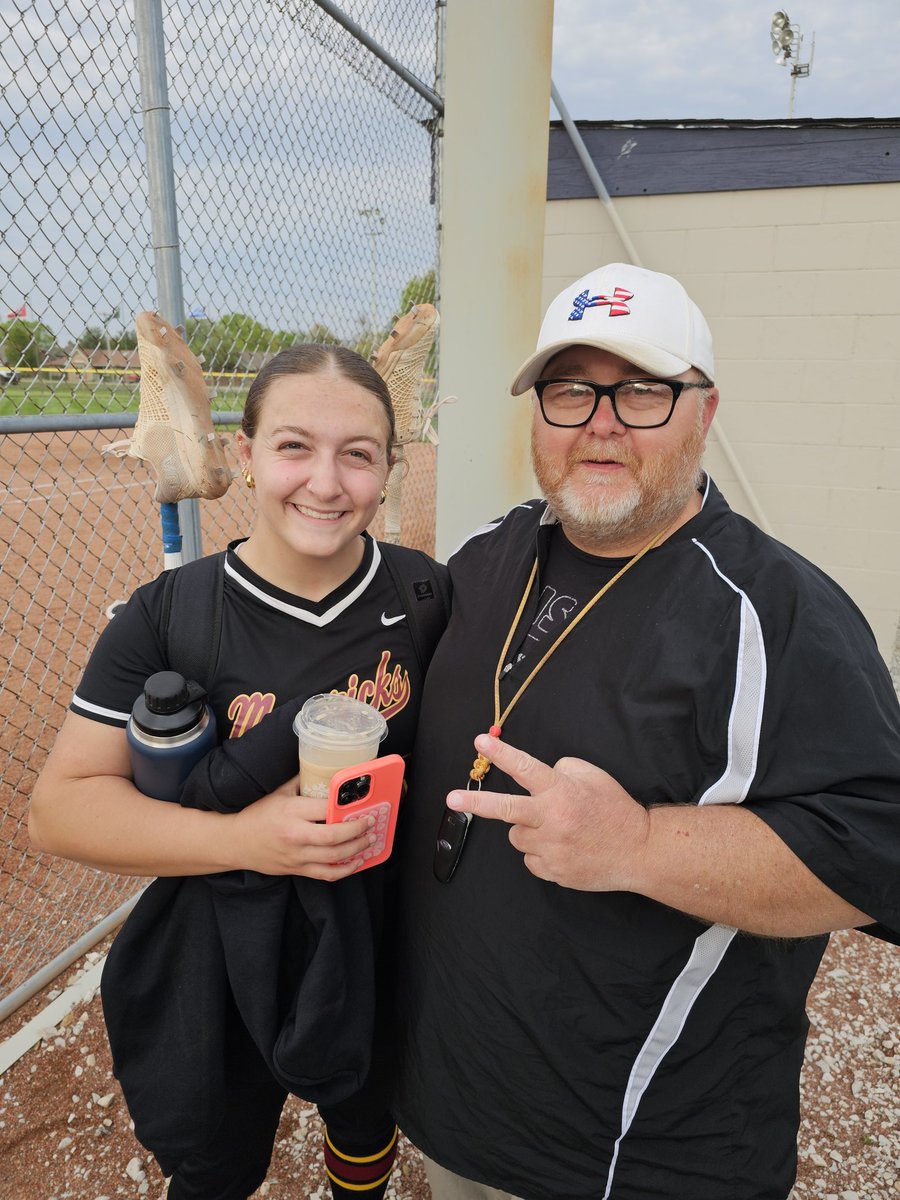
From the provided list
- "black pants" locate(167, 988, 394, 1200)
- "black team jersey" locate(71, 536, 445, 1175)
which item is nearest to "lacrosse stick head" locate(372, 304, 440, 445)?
"black team jersey" locate(71, 536, 445, 1175)

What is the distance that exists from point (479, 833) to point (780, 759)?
59 centimetres

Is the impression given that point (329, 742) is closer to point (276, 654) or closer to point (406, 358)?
point (276, 654)

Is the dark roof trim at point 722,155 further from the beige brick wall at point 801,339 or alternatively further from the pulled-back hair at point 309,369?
the pulled-back hair at point 309,369

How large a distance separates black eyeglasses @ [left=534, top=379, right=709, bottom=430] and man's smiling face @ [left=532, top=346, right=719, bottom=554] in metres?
0.01

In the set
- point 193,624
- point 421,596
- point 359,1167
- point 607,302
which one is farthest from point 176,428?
point 359,1167

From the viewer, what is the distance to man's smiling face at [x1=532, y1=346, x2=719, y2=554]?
1.47 m

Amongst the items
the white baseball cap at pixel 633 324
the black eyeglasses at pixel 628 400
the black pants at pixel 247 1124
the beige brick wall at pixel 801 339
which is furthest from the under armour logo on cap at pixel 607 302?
the beige brick wall at pixel 801 339

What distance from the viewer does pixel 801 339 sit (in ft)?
15.5

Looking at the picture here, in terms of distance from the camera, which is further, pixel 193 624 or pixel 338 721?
pixel 193 624

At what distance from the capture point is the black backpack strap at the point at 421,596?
5.61 ft

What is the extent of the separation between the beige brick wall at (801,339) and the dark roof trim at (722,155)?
67 millimetres

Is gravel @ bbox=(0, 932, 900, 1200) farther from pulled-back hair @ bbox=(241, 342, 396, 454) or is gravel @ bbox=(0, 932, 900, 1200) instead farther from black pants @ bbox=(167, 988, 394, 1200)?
pulled-back hair @ bbox=(241, 342, 396, 454)

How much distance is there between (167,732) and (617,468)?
3.27 ft

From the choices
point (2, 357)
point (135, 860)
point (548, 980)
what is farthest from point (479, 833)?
point (2, 357)
